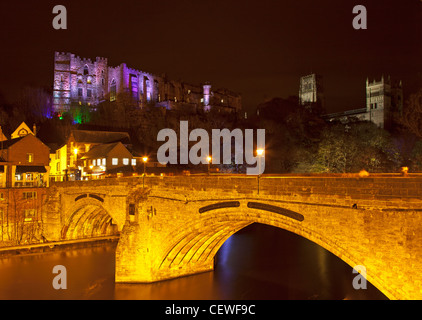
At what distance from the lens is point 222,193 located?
18.4 metres

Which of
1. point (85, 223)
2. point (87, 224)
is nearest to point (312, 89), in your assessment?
point (87, 224)

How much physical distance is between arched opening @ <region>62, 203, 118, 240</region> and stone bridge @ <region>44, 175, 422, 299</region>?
112 inches

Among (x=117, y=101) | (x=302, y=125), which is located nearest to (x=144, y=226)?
(x=302, y=125)

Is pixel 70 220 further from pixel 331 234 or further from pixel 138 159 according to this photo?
pixel 331 234

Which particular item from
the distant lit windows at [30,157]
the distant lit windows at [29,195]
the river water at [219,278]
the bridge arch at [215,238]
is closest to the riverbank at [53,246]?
the river water at [219,278]

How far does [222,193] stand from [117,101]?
75208mm

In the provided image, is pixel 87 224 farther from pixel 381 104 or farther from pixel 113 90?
pixel 381 104

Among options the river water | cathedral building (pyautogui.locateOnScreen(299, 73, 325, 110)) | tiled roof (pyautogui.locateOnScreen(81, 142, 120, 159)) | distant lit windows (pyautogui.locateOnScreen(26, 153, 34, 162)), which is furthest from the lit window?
cathedral building (pyautogui.locateOnScreen(299, 73, 325, 110))

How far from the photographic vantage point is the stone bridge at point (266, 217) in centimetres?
1212

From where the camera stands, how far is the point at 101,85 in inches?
3625

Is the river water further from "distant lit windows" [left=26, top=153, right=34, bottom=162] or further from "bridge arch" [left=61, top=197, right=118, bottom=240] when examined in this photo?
"distant lit windows" [left=26, top=153, right=34, bottom=162]

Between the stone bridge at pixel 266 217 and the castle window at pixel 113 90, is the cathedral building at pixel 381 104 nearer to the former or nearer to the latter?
the castle window at pixel 113 90

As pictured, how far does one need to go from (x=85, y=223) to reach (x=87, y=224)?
255mm
